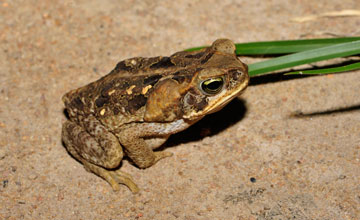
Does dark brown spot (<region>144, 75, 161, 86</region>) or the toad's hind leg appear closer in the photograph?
dark brown spot (<region>144, 75, 161, 86</region>)

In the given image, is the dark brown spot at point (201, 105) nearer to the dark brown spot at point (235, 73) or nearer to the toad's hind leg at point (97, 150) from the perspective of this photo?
the dark brown spot at point (235, 73)

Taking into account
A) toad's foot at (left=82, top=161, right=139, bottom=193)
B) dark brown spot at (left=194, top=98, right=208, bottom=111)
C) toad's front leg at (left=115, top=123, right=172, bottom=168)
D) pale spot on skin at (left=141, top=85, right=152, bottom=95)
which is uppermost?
pale spot on skin at (left=141, top=85, right=152, bottom=95)

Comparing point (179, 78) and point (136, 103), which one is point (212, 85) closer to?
point (179, 78)

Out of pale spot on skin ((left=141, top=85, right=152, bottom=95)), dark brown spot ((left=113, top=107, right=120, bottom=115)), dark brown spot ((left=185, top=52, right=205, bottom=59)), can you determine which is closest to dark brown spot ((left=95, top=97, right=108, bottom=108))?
dark brown spot ((left=113, top=107, right=120, bottom=115))

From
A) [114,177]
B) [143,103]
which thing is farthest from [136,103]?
[114,177]

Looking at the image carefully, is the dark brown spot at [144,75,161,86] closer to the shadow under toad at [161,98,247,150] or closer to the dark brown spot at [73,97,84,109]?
the dark brown spot at [73,97,84,109]

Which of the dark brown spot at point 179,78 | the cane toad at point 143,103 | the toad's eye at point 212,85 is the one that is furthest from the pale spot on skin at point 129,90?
the toad's eye at point 212,85
